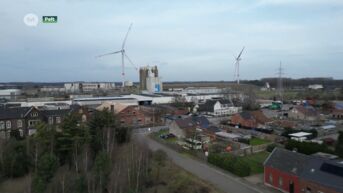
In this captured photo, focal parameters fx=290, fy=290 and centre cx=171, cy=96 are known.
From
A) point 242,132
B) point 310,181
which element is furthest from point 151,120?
point 310,181

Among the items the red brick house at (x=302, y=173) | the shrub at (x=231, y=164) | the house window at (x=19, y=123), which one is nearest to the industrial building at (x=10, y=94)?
the house window at (x=19, y=123)

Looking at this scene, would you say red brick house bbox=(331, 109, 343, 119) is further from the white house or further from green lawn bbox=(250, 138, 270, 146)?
green lawn bbox=(250, 138, 270, 146)

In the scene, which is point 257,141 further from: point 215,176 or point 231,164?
point 215,176

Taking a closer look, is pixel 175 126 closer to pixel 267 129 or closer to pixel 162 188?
pixel 267 129

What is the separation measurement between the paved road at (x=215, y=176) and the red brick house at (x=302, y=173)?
1016 mm

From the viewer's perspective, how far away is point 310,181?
1330cm

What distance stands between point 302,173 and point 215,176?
192 inches

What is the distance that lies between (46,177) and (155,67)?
8031 centimetres

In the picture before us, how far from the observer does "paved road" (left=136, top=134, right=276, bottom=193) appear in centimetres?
1498

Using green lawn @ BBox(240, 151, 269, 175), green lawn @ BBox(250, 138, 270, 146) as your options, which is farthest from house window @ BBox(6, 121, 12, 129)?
green lawn @ BBox(250, 138, 270, 146)

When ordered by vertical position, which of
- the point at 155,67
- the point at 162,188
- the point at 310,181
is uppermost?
the point at 155,67

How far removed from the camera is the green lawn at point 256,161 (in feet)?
59.4

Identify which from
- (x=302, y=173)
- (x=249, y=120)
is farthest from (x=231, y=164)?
(x=249, y=120)

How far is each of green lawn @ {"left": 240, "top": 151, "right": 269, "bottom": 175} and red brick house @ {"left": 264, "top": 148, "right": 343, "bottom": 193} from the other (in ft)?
7.14
